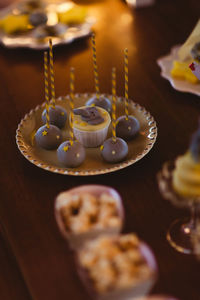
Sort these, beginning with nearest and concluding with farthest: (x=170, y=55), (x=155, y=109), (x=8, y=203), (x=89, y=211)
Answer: (x=89, y=211), (x=8, y=203), (x=155, y=109), (x=170, y=55)

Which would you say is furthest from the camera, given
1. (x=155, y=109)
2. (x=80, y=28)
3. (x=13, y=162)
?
(x=80, y=28)

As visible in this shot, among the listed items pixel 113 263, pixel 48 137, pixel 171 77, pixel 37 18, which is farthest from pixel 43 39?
pixel 113 263

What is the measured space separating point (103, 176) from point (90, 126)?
0.39 ft

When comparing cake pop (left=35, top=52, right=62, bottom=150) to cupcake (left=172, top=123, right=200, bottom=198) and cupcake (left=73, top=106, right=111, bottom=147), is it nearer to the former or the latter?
cupcake (left=73, top=106, right=111, bottom=147)

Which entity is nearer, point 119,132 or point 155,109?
point 119,132

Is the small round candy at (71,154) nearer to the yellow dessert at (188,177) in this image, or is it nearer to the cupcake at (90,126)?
the cupcake at (90,126)

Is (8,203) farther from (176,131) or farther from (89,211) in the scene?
(176,131)

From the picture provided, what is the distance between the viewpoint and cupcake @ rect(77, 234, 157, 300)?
69 cm

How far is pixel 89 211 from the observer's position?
0.82m

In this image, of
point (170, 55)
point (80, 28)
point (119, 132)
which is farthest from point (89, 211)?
point (80, 28)

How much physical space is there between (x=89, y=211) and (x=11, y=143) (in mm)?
404

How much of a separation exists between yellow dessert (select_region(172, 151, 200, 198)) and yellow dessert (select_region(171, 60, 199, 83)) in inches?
21.8

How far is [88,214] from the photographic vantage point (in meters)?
0.81

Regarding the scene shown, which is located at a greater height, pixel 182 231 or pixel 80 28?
pixel 80 28
